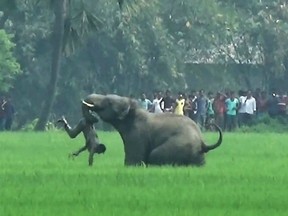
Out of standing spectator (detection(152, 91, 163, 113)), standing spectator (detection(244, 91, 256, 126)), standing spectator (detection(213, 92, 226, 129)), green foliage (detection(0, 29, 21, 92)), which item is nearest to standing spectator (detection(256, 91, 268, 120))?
standing spectator (detection(244, 91, 256, 126))

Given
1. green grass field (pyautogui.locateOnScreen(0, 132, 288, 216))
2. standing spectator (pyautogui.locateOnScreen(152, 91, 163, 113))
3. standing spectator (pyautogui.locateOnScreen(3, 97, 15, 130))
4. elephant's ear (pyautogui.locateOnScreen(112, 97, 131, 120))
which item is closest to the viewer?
green grass field (pyautogui.locateOnScreen(0, 132, 288, 216))

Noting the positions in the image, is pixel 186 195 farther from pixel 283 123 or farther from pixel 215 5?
pixel 215 5

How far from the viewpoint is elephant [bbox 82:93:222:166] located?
80.4 ft

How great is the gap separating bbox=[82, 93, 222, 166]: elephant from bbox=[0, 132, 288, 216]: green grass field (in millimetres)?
361

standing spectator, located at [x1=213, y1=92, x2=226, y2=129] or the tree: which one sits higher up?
the tree

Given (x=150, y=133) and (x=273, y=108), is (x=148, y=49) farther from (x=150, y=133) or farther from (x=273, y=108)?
(x=150, y=133)

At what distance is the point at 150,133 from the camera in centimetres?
2483

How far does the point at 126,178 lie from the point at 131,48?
153 ft

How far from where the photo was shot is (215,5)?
233 feet

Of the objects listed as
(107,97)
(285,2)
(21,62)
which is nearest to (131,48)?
(21,62)

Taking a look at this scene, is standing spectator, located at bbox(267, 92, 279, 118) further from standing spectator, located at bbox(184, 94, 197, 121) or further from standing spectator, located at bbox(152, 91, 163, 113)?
standing spectator, located at bbox(152, 91, 163, 113)

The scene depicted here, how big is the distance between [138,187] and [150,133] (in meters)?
5.95

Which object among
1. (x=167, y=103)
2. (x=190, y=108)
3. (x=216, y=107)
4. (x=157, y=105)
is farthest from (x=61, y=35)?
(x=216, y=107)

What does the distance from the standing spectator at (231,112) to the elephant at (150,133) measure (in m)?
30.0
